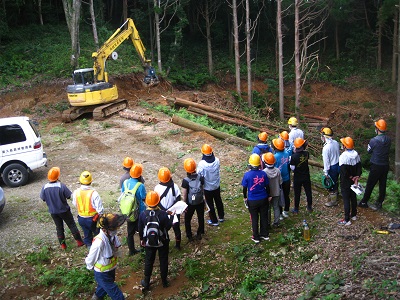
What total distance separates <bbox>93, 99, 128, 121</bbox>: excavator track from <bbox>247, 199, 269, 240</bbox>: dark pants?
512 inches

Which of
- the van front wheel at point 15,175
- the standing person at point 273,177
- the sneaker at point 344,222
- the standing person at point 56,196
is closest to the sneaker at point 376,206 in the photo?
the sneaker at point 344,222

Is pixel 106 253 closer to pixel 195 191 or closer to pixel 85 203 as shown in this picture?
pixel 85 203

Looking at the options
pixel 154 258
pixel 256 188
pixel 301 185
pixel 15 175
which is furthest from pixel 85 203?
pixel 15 175

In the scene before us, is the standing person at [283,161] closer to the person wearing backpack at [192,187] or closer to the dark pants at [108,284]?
the person wearing backpack at [192,187]

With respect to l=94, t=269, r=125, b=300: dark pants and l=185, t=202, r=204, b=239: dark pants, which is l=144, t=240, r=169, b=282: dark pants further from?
l=185, t=202, r=204, b=239: dark pants

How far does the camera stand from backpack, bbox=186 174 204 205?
779 cm

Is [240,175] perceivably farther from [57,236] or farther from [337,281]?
[337,281]

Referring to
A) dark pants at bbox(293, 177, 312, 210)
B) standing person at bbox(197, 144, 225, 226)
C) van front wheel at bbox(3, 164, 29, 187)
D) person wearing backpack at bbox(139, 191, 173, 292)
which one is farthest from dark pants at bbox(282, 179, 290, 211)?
van front wheel at bbox(3, 164, 29, 187)

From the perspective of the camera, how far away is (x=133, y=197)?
24.4 feet

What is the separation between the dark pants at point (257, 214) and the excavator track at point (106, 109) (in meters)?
13.0

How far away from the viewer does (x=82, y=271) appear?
7570 mm

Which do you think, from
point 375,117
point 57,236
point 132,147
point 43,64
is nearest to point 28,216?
point 57,236

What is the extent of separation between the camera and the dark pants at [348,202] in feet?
27.2

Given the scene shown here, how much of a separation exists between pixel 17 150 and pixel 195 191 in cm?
676
